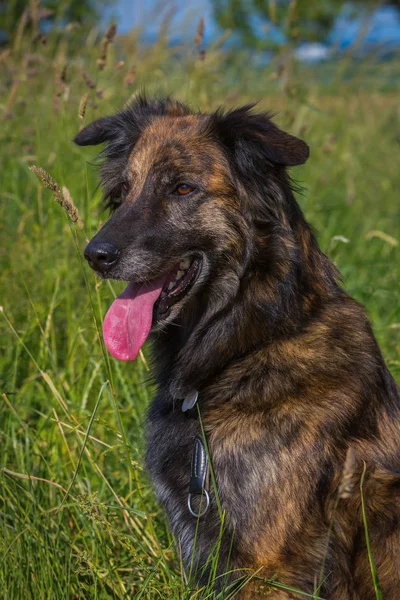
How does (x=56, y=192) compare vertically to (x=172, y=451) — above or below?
above

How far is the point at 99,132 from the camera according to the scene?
115 inches

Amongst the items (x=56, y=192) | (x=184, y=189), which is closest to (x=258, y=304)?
(x=184, y=189)

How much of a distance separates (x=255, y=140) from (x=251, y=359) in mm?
789

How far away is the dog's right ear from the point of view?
2.88 metres

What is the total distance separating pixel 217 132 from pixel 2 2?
93.2ft

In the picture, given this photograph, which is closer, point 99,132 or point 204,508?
point 204,508

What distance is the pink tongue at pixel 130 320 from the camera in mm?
2525

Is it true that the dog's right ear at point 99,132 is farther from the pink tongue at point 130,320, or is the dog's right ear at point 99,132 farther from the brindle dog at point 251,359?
the pink tongue at point 130,320

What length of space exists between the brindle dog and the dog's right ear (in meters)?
0.03

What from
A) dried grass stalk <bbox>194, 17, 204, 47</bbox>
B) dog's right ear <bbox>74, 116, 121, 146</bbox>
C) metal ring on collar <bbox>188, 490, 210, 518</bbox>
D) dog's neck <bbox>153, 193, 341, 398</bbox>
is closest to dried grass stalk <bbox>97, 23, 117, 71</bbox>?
dried grass stalk <bbox>194, 17, 204, 47</bbox>

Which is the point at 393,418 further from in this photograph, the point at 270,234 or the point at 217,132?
the point at 217,132

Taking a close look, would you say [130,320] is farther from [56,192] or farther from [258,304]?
[56,192]

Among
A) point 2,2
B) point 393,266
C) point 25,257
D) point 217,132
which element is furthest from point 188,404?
point 2,2

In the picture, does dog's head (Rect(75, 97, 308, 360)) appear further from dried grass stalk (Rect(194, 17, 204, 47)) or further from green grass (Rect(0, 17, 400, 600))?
dried grass stalk (Rect(194, 17, 204, 47))
